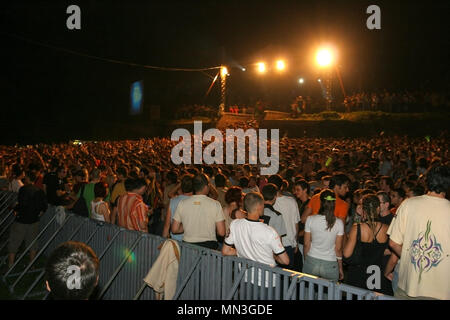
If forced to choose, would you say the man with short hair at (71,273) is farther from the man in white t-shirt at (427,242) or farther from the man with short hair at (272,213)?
the man with short hair at (272,213)

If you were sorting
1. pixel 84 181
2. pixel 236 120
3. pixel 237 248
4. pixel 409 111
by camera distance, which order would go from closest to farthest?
pixel 237 248
pixel 84 181
pixel 409 111
pixel 236 120

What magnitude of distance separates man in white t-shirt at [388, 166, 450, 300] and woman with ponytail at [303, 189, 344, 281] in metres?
1.08

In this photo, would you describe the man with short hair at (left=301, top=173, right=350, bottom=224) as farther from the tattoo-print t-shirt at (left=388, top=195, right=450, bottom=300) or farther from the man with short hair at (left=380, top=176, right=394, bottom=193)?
the tattoo-print t-shirt at (left=388, top=195, right=450, bottom=300)

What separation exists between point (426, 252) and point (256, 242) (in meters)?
1.57

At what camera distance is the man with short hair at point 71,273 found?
86.3 inches

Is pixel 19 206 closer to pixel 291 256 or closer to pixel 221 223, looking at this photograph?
pixel 221 223

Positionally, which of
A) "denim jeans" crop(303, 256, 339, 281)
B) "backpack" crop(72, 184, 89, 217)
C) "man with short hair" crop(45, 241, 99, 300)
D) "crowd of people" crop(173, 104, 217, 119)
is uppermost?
"crowd of people" crop(173, 104, 217, 119)

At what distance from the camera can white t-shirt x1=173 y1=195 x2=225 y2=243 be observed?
17.6 ft

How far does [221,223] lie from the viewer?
5.39 metres

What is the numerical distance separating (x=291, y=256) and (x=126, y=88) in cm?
3605

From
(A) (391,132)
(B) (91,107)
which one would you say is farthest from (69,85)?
(A) (391,132)

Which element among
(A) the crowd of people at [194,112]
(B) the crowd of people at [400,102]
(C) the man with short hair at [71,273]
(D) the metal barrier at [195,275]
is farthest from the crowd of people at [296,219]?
(A) the crowd of people at [194,112]

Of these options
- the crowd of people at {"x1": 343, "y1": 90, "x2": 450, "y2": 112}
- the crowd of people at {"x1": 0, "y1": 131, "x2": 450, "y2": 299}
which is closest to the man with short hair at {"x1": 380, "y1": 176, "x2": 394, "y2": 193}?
the crowd of people at {"x1": 0, "y1": 131, "x2": 450, "y2": 299}

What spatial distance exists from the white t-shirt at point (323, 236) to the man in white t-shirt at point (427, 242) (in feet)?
3.54
